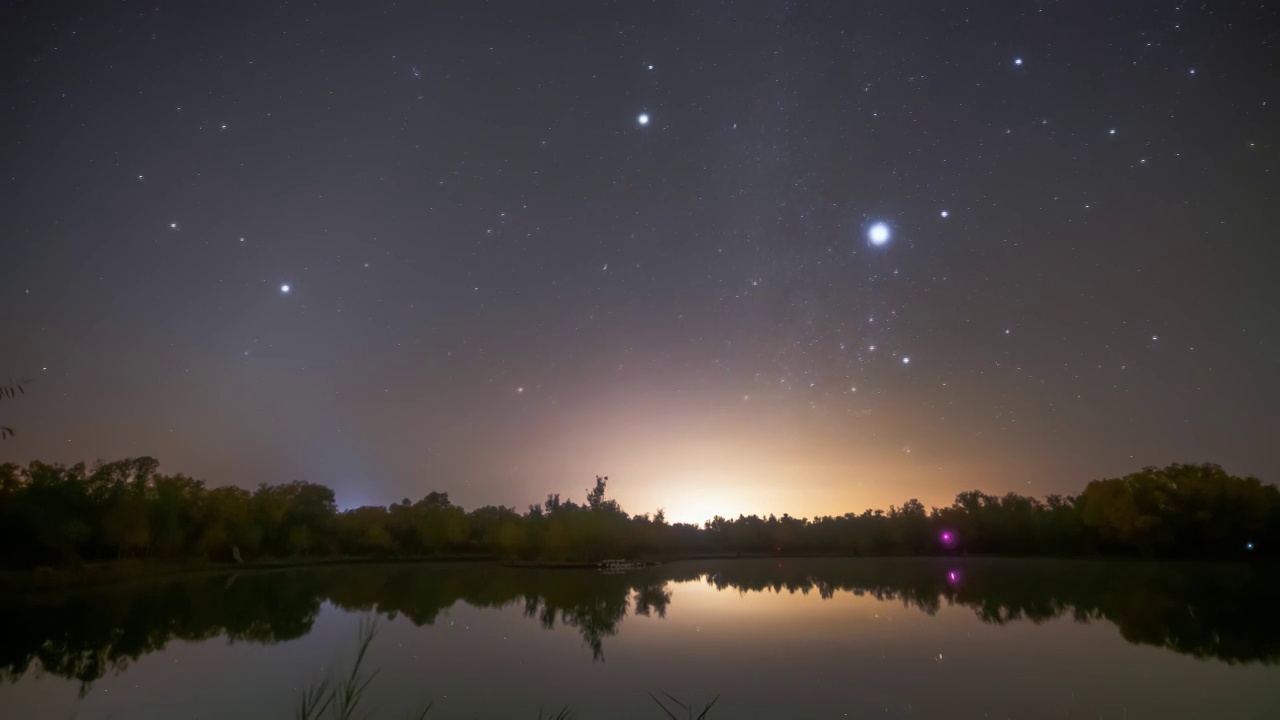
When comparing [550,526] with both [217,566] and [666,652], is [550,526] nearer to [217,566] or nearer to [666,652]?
[217,566]

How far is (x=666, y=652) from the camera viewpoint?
15.7 m

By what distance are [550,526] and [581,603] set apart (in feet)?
138

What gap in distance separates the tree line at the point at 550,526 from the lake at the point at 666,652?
12.6 metres

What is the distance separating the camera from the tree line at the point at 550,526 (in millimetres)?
39562

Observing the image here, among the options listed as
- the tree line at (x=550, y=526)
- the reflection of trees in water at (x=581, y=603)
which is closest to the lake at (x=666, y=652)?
the reflection of trees in water at (x=581, y=603)

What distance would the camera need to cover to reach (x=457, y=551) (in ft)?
238

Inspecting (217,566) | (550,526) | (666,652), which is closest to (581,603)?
(666,652)

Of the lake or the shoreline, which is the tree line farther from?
the lake

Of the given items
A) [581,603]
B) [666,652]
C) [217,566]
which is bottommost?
[217,566]

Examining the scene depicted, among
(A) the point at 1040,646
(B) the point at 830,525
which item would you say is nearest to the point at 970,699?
(A) the point at 1040,646

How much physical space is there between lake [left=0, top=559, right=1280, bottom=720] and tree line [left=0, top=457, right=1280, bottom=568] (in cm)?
1265

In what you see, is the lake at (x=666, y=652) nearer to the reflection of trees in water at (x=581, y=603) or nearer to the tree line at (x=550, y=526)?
the reflection of trees in water at (x=581, y=603)

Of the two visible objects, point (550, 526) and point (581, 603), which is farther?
point (550, 526)

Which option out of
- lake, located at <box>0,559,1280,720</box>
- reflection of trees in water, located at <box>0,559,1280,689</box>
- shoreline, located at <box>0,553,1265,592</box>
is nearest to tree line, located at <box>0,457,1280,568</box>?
shoreline, located at <box>0,553,1265,592</box>
